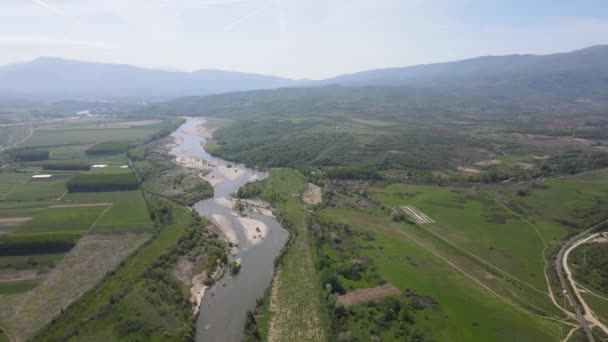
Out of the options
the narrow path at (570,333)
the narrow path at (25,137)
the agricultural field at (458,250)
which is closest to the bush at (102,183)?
the agricultural field at (458,250)

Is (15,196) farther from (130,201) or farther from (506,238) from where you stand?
(506,238)

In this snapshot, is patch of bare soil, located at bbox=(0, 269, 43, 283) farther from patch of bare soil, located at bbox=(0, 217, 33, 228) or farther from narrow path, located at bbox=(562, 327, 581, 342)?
narrow path, located at bbox=(562, 327, 581, 342)

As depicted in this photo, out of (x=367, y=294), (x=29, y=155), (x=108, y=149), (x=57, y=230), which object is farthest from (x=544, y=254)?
(x=29, y=155)

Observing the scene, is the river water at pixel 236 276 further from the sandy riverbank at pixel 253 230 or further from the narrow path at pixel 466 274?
→ the narrow path at pixel 466 274

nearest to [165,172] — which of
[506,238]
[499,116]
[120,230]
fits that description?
[120,230]

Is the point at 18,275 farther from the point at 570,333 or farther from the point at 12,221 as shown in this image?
the point at 570,333

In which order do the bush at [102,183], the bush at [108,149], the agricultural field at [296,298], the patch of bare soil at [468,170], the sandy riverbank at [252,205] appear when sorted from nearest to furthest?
the agricultural field at [296,298] → the sandy riverbank at [252,205] → the bush at [102,183] → the patch of bare soil at [468,170] → the bush at [108,149]
